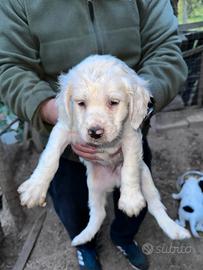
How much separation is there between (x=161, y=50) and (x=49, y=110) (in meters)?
0.56

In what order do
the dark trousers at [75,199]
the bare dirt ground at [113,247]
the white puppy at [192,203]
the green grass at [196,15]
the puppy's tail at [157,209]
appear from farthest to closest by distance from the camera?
the green grass at [196,15]
the white puppy at [192,203]
the bare dirt ground at [113,247]
the dark trousers at [75,199]
the puppy's tail at [157,209]

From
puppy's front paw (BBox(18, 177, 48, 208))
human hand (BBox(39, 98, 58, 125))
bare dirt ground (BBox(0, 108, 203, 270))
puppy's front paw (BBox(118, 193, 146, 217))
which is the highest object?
human hand (BBox(39, 98, 58, 125))

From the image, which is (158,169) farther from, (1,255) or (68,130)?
(68,130)

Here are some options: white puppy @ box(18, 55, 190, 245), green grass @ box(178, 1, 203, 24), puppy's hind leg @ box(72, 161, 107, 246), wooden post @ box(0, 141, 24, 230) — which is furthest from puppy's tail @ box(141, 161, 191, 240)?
green grass @ box(178, 1, 203, 24)

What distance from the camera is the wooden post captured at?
230 cm

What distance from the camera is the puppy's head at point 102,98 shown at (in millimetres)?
1351

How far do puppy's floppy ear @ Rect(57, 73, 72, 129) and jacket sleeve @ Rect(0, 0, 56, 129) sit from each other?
14 cm

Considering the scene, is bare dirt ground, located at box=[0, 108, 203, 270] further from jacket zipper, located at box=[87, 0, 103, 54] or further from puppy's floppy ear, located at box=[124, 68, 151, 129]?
jacket zipper, located at box=[87, 0, 103, 54]

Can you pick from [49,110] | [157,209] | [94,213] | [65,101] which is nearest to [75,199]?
[94,213]

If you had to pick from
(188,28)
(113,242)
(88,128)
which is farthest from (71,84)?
(188,28)

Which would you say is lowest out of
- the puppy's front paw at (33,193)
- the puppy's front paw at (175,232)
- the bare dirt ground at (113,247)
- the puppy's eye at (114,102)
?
the bare dirt ground at (113,247)

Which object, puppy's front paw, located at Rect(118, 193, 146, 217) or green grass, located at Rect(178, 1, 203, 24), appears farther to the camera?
green grass, located at Rect(178, 1, 203, 24)

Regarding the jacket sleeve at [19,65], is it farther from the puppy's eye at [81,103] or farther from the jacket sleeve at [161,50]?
the jacket sleeve at [161,50]

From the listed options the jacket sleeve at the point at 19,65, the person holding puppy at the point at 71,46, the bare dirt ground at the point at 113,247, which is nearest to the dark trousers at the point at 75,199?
the person holding puppy at the point at 71,46
